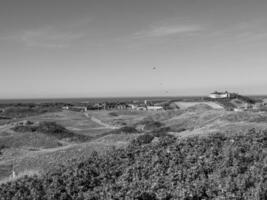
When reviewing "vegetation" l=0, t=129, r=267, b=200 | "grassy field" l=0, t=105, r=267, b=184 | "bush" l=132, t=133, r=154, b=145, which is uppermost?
"vegetation" l=0, t=129, r=267, b=200

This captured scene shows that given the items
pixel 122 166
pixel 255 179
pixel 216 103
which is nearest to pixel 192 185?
pixel 255 179

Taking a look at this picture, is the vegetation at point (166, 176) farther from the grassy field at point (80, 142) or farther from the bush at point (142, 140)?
the bush at point (142, 140)

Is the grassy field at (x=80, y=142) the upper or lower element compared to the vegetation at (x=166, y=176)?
lower

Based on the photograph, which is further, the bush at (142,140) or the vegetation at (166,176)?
the bush at (142,140)

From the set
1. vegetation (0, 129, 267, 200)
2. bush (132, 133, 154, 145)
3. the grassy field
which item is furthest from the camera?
bush (132, 133, 154, 145)

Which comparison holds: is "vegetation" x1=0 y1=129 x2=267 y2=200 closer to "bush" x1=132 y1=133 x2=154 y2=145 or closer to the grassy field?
the grassy field

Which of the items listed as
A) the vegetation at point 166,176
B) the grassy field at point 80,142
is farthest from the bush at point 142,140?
the vegetation at point 166,176

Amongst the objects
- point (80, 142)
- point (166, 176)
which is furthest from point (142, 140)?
point (80, 142)

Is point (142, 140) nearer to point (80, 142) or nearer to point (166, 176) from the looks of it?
point (166, 176)

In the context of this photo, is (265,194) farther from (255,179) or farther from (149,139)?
(149,139)

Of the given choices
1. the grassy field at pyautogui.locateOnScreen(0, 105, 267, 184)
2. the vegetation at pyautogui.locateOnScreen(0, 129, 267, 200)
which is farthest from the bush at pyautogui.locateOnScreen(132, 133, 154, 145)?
the vegetation at pyautogui.locateOnScreen(0, 129, 267, 200)
